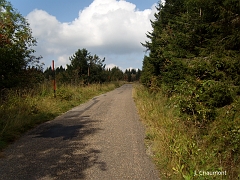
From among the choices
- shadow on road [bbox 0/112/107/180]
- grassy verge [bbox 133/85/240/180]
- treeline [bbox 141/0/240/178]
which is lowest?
shadow on road [bbox 0/112/107/180]

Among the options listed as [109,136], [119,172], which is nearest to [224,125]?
[119,172]

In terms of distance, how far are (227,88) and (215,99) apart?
1.26ft

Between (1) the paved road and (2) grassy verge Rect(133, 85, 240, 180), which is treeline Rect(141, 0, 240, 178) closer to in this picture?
(2) grassy verge Rect(133, 85, 240, 180)

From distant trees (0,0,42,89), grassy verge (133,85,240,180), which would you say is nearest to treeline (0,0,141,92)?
distant trees (0,0,42,89)

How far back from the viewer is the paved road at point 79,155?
11.9ft

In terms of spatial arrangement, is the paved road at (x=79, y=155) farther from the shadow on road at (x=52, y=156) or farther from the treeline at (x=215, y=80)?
the treeline at (x=215, y=80)

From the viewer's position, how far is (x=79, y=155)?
4457 millimetres

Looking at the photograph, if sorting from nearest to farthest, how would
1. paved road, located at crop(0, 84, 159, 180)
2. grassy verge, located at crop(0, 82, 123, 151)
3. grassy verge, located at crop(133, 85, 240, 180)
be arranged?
grassy verge, located at crop(133, 85, 240, 180), paved road, located at crop(0, 84, 159, 180), grassy verge, located at crop(0, 82, 123, 151)

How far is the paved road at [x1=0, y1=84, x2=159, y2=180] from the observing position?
3.62 m

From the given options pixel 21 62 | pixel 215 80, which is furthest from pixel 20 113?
pixel 215 80

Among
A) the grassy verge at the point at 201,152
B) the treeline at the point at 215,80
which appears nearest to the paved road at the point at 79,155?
the grassy verge at the point at 201,152

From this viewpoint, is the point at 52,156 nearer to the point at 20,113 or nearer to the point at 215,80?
the point at 20,113

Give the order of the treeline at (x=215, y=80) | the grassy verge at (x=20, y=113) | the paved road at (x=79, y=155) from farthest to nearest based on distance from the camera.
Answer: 1. the grassy verge at (x=20, y=113)
2. the treeline at (x=215, y=80)
3. the paved road at (x=79, y=155)

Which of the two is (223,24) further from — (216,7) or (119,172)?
(119,172)
